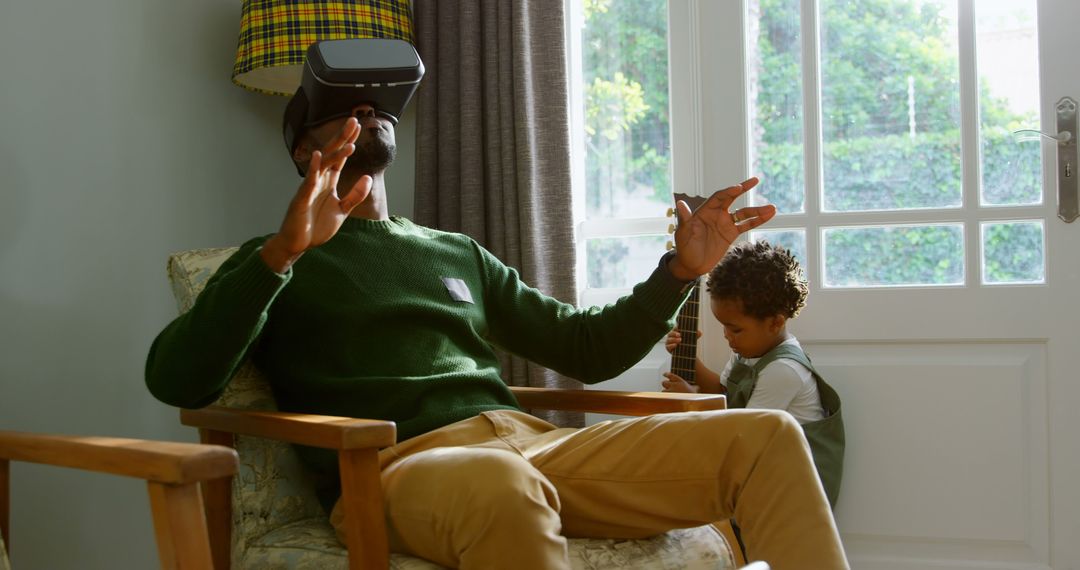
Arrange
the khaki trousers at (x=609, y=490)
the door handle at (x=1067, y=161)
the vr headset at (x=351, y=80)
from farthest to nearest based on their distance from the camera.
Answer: the door handle at (x=1067, y=161) < the vr headset at (x=351, y=80) < the khaki trousers at (x=609, y=490)

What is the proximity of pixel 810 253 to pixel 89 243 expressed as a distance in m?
1.62

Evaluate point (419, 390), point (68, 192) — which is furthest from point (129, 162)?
point (419, 390)

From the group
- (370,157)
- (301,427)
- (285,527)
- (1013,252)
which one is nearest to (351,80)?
(370,157)

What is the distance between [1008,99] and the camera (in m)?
2.22

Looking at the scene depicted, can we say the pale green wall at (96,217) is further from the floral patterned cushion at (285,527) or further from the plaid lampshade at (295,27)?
the floral patterned cushion at (285,527)

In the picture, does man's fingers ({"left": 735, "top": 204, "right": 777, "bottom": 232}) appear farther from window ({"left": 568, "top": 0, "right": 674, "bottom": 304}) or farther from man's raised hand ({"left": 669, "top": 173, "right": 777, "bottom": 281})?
window ({"left": 568, "top": 0, "right": 674, "bottom": 304})

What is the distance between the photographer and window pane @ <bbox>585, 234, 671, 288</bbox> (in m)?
2.57

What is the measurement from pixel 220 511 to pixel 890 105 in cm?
173

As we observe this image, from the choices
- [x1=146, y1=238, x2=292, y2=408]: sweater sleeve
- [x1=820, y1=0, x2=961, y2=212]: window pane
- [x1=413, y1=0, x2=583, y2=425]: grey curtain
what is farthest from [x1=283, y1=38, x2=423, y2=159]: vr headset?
[x1=820, y1=0, x2=961, y2=212]: window pane

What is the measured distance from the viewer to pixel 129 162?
2.12 m

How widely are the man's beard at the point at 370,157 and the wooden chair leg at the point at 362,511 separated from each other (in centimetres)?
62

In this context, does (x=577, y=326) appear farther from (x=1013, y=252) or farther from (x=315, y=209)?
(x=1013, y=252)

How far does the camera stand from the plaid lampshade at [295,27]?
2189 mm

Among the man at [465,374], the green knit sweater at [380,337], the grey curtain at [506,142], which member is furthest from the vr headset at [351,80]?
the grey curtain at [506,142]
